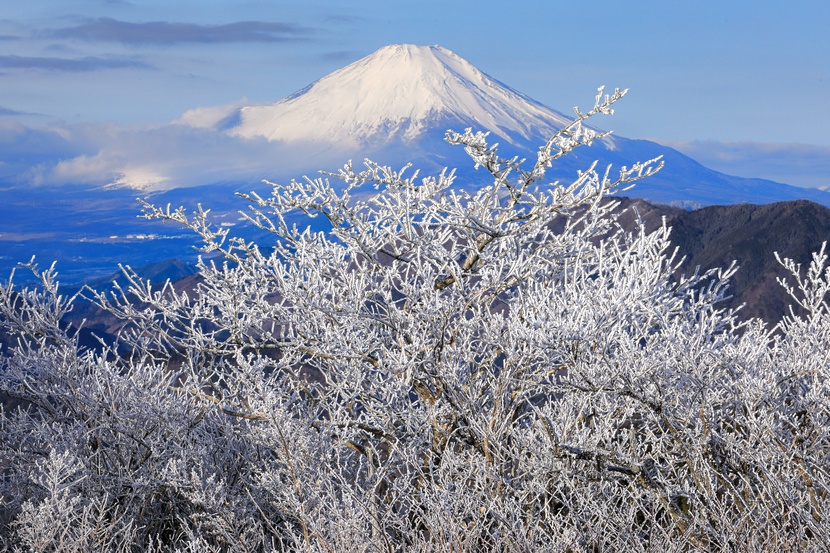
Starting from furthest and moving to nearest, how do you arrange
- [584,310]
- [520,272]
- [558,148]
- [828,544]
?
[520,272]
[558,148]
[584,310]
[828,544]

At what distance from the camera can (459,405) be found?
18.0 ft

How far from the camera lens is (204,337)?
6.25m

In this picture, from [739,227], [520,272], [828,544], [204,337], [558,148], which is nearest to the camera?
[828,544]

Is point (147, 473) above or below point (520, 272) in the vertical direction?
below

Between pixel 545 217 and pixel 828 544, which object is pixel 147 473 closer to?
pixel 545 217

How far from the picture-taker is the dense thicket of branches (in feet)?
15.5

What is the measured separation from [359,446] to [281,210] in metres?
2.01

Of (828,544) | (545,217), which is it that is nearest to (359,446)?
(545,217)

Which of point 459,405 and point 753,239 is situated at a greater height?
point 459,405

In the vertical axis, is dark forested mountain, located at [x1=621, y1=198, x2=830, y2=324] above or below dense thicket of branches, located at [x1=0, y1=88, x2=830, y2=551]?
below

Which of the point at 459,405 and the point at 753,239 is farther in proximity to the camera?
the point at 753,239

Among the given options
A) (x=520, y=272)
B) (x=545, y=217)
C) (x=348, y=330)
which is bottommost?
(x=348, y=330)

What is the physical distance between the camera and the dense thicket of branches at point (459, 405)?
4.73 m

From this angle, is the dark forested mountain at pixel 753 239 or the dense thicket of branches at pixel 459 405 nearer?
the dense thicket of branches at pixel 459 405
